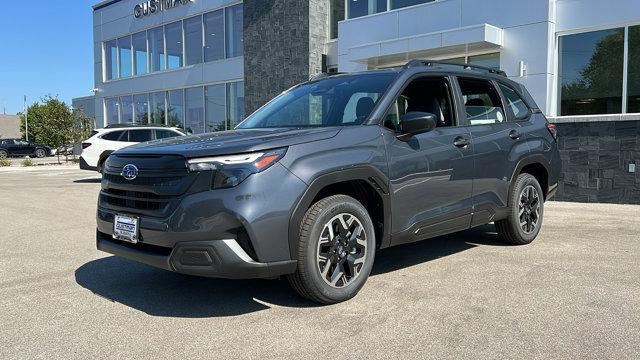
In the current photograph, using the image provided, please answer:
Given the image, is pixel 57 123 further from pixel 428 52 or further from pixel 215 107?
pixel 428 52

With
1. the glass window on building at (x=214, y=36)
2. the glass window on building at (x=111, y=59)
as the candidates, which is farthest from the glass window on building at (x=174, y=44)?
the glass window on building at (x=111, y=59)

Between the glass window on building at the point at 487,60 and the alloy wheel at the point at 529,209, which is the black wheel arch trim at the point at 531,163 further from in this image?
the glass window on building at the point at 487,60

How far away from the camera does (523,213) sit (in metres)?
6.05

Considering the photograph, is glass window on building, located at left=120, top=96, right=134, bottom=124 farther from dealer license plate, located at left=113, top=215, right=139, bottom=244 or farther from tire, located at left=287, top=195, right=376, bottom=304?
tire, located at left=287, top=195, right=376, bottom=304

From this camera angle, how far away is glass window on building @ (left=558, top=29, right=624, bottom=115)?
10.6 metres

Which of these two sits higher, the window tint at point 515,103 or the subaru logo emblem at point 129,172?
the window tint at point 515,103

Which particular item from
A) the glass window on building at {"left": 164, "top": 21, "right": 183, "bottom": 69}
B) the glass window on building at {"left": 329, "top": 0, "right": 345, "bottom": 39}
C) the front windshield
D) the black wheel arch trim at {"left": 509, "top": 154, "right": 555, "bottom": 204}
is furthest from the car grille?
the glass window on building at {"left": 164, "top": 21, "right": 183, "bottom": 69}

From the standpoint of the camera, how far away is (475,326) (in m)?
3.58

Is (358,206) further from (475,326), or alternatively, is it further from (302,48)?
(302,48)

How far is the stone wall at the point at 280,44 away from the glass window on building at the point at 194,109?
4029 millimetres

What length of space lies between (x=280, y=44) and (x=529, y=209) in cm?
1260

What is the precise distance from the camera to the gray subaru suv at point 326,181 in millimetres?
3543

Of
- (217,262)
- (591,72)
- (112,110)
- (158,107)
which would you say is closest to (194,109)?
(158,107)

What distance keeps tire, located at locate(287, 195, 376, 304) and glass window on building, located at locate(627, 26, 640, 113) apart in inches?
336
